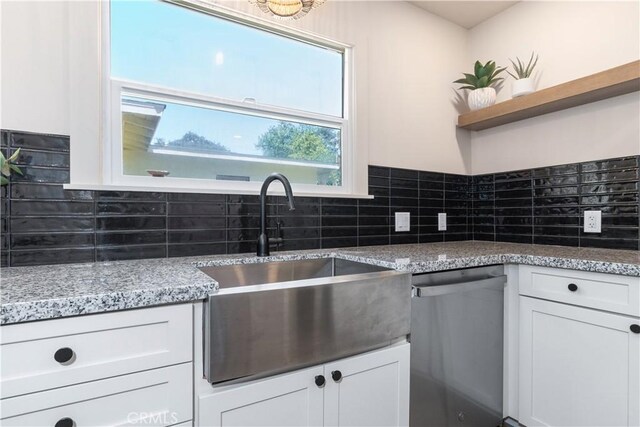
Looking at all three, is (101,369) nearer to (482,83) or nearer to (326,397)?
(326,397)

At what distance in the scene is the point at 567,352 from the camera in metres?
1.35

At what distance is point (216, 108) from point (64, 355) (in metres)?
1.19

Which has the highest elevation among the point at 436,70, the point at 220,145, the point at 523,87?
the point at 436,70

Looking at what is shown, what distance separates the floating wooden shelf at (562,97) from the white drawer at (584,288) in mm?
970

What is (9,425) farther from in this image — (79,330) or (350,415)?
(350,415)

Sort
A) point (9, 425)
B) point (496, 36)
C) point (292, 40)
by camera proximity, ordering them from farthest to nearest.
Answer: point (496, 36) → point (292, 40) → point (9, 425)

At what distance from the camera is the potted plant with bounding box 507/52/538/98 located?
197 cm

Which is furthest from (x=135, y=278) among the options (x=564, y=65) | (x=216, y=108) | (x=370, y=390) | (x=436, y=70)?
(x=564, y=65)

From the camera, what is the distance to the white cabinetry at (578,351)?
3.92ft

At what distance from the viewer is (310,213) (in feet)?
5.79

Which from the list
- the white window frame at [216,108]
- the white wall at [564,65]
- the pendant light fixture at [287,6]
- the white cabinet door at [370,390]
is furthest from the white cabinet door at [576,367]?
the pendant light fixture at [287,6]

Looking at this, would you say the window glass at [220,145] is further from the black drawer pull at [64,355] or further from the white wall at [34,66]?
the black drawer pull at [64,355]

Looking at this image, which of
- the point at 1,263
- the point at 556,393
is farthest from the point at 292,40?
the point at 556,393

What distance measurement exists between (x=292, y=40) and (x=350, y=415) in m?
1.78
